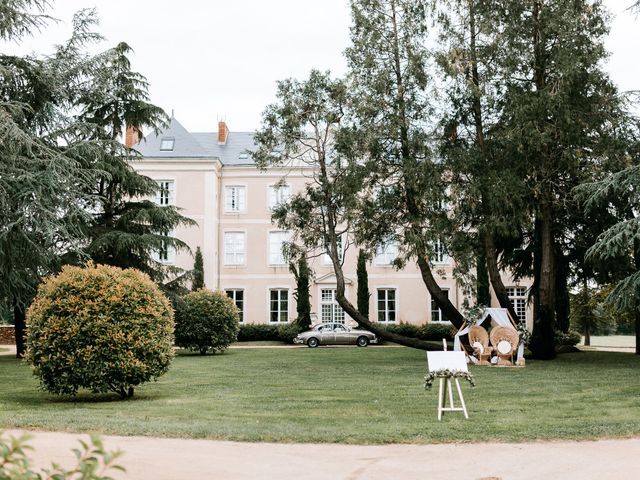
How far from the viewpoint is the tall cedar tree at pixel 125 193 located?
23375 mm

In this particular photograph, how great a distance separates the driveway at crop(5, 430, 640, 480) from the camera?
592 cm

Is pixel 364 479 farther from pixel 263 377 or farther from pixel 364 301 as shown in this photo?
pixel 364 301

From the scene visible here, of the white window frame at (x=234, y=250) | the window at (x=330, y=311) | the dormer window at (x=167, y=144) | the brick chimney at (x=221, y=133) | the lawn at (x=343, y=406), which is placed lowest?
the lawn at (x=343, y=406)

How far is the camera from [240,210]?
128 ft

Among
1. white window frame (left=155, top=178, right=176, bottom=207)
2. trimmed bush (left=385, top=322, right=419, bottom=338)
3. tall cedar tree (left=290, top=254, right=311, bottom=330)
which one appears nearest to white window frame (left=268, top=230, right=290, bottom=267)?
tall cedar tree (left=290, top=254, right=311, bottom=330)

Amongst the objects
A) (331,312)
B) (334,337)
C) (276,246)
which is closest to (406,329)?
(331,312)

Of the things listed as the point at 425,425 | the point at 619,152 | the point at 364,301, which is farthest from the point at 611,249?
the point at 364,301

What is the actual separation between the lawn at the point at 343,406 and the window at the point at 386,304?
2018 cm

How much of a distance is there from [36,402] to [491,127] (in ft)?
47.3

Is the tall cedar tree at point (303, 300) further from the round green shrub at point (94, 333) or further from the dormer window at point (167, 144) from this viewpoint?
the round green shrub at point (94, 333)

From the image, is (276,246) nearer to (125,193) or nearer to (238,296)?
(238,296)

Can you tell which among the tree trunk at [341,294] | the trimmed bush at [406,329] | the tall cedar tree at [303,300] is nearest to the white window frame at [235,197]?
the tall cedar tree at [303,300]

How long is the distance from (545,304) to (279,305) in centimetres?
1941

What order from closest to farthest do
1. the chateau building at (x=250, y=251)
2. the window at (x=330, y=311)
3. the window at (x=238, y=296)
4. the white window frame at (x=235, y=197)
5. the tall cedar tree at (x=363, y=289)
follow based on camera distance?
the tall cedar tree at (x=363, y=289)
the chateau building at (x=250, y=251)
the window at (x=330, y=311)
the window at (x=238, y=296)
the white window frame at (x=235, y=197)
